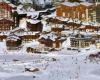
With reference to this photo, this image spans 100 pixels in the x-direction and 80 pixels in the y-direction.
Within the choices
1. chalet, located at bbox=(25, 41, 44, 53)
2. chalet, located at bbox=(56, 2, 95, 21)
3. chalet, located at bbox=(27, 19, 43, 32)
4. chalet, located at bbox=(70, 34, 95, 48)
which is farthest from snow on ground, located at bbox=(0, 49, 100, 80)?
chalet, located at bbox=(56, 2, 95, 21)

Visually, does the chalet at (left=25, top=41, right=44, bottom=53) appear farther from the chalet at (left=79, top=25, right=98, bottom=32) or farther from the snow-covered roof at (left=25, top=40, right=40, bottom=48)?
the chalet at (left=79, top=25, right=98, bottom=32)

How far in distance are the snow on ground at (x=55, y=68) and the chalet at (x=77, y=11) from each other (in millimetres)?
13385

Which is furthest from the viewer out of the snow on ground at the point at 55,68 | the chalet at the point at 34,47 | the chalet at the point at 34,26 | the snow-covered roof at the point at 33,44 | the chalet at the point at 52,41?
A: the chalet at the point at 34,26

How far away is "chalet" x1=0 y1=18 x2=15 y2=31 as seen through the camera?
38.4m

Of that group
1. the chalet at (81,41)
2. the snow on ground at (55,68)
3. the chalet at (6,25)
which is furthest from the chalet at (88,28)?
the snow on ground at (55,68)

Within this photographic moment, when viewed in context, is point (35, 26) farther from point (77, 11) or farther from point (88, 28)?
point (88, 28)

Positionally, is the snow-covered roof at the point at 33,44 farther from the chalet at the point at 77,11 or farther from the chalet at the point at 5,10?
the chalet at the point at 5,10

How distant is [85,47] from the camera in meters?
31.0

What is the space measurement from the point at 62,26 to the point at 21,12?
7.28 metres

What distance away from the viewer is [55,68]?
20.5 meters

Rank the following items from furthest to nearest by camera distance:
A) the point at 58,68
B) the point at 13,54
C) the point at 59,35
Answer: the point at 59,35, the point at 13,54, the point at 58,68

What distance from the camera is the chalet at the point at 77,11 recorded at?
40406 millimetres

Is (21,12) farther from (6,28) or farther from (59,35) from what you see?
(59,35)

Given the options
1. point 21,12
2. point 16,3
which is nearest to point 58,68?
point 21,12
